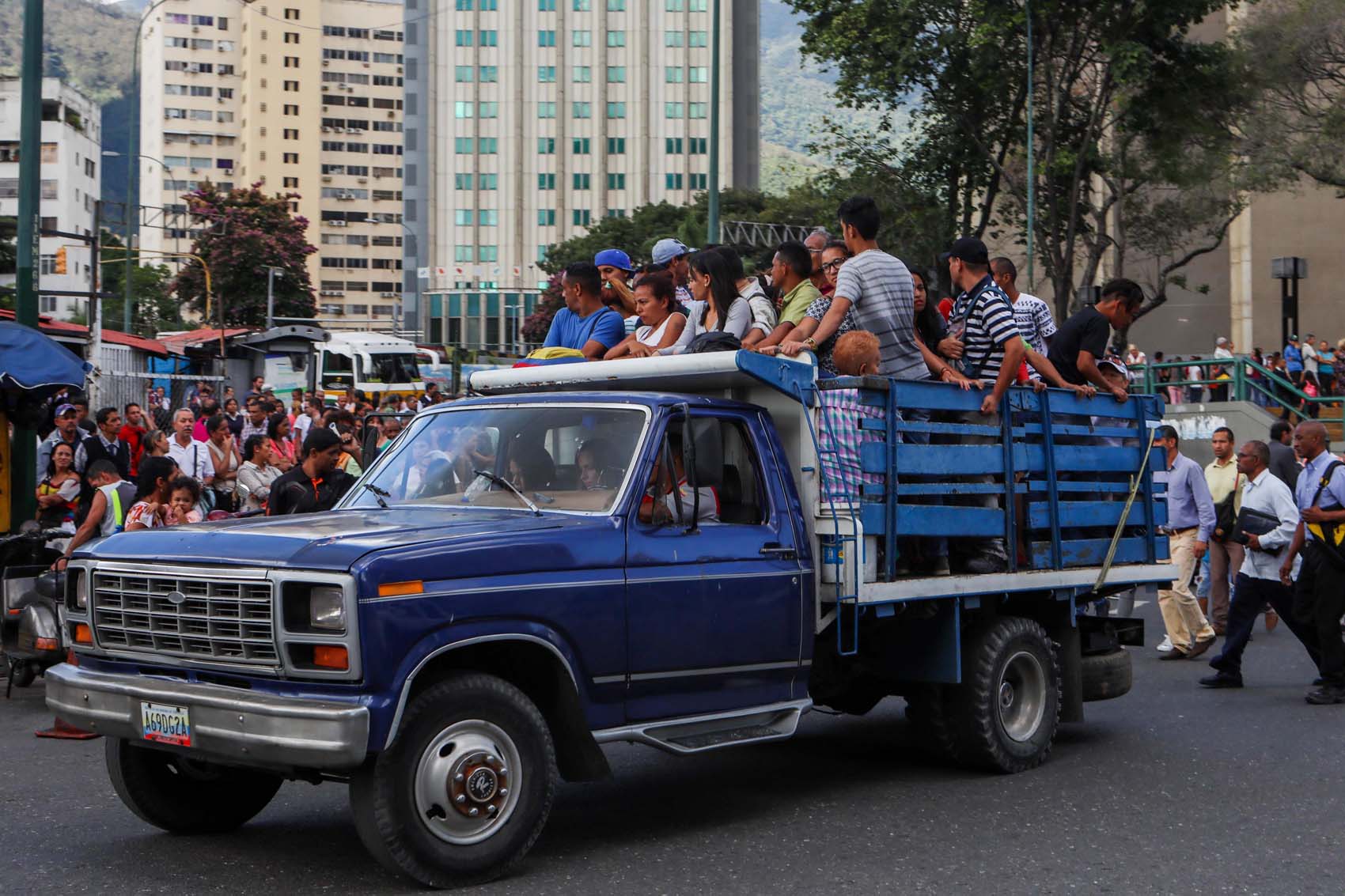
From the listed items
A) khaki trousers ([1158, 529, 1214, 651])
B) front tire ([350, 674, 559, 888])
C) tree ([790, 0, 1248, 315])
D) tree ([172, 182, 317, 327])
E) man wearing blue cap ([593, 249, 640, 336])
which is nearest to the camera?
front tire ([350, 674, 559, 888])

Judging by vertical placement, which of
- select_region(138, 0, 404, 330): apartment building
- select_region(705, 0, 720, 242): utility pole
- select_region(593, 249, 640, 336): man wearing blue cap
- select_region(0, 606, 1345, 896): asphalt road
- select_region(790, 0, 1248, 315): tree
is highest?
select_region(138, 0, 404, 330): apartment building

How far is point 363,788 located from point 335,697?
372mm

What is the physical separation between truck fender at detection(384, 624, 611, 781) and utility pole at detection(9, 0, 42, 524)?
823 centimetres

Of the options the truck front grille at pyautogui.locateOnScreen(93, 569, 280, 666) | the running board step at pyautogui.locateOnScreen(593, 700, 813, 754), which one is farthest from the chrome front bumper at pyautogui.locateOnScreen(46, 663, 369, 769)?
the running board step at pyautogui.locateOnScreen(593, 700, 813, 754)

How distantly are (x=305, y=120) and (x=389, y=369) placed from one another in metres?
113

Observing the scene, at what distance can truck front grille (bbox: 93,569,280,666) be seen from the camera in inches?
227

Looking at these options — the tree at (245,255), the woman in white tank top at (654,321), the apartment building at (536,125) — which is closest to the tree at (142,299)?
the tree at (245,255)

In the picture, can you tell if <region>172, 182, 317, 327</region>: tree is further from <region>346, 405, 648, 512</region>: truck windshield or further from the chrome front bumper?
the chrome front bumper

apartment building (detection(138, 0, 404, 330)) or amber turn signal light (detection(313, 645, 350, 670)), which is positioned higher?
apartment building (detection(138, 0, 404, 330))

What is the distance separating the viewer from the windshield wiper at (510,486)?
6.70 m

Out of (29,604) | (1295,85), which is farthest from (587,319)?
(1295,85)

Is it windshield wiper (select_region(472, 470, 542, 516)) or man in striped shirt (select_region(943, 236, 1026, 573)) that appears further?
man in striped shirt (select_region(943, 236, 1026, 573))

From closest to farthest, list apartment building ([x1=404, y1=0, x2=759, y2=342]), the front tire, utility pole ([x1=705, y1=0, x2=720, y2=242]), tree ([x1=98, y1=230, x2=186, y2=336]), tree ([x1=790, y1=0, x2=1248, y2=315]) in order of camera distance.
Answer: the front tire
utility pole ([x1=705, y1=0, x2=720, y2=242])
tree ([x1=790, y1=0, x2=1248, y2=315])
tree ([x1=98, y1=230, x2=186, y2=336])
apartment building ([x1=404, y1=0, x2=759, y2=342])

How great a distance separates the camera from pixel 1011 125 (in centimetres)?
3319
